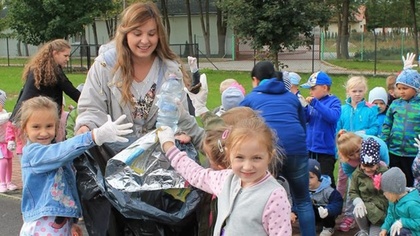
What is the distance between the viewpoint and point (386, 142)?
17.6 ft

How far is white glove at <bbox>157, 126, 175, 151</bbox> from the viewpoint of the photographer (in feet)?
9.75

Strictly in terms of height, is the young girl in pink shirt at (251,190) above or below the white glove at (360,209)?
above

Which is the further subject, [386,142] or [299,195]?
[386,142]

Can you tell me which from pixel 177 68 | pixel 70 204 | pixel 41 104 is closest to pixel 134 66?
pixel 177 68

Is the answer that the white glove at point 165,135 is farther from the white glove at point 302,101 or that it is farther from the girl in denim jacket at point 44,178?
the white glove at point 302,101

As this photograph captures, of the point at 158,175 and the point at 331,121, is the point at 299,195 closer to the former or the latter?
the point at 331,121

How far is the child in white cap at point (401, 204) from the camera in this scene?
4199 millimetres

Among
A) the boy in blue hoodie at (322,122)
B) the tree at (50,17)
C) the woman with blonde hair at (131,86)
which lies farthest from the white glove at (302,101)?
the tree at (50,17)

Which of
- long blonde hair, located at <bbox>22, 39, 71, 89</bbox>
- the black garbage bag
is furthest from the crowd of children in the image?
long blonde hair, located at <bbox>22, 39, 71, 89</bbox>

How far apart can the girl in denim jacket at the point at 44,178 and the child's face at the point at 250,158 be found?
1.04 m

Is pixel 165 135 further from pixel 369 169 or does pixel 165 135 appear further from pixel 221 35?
pixel 221 35

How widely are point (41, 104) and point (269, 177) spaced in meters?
1.47

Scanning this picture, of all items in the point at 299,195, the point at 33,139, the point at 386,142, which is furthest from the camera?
the point at 386,142

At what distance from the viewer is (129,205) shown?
114 inches
